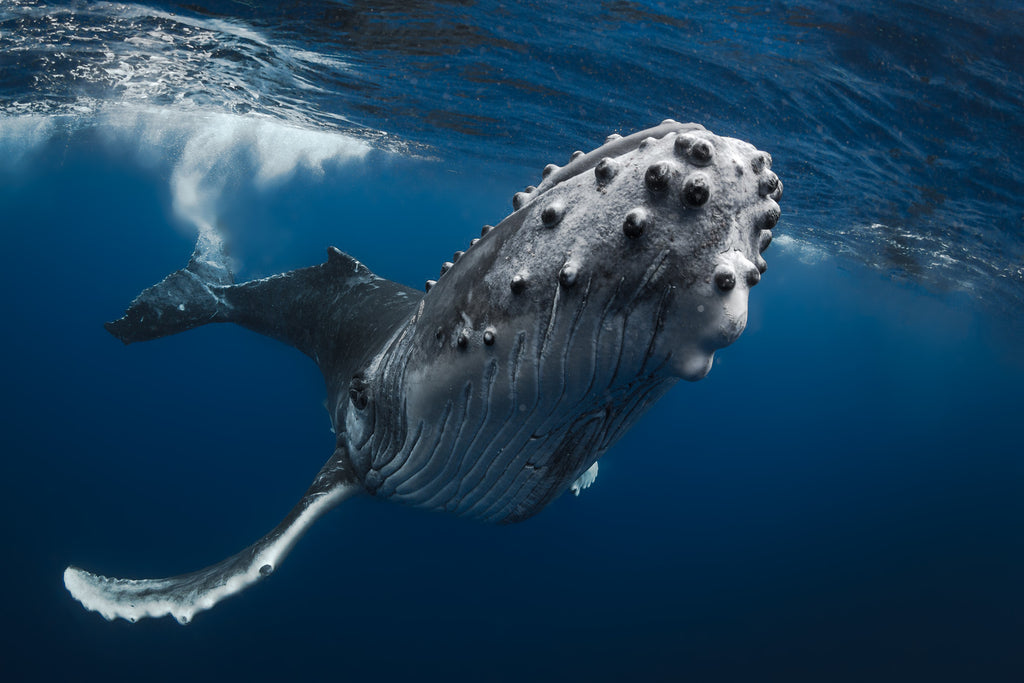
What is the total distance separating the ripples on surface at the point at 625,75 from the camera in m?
8.99

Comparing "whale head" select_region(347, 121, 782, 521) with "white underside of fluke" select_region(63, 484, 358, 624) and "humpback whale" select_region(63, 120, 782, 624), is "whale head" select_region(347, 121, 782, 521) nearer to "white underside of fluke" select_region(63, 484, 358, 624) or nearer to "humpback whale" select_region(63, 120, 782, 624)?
"humpback whale" select_region(63, 120, 782, 624)

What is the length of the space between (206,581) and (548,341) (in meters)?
3.10

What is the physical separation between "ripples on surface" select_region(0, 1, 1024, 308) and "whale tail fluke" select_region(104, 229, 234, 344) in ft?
17.1

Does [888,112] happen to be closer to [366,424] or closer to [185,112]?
[366,424]

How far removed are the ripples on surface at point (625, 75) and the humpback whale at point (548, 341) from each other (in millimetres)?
8301

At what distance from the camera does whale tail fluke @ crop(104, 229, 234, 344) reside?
329 inches

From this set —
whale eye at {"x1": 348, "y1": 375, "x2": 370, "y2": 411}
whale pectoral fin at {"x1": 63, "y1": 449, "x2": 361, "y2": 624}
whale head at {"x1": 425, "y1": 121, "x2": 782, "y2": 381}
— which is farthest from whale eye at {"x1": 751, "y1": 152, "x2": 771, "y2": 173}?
whale pectoral fin at {"x1": 63, "y1": 449, "x2": 361, "y2": 624}

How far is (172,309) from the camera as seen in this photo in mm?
8594

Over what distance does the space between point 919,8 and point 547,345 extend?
9.18 m

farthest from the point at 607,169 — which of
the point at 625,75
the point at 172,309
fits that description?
the point at 625,75

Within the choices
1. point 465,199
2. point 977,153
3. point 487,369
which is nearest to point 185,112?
point 487,369

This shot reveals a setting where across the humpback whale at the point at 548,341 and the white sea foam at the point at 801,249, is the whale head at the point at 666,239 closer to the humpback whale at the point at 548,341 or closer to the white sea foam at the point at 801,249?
the humpback whale at the point at 548,341

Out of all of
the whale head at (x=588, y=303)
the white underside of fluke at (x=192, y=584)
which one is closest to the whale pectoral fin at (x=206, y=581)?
the white underside of fluke at (x=192, y=584)

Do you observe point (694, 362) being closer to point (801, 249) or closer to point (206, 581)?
point (206, 581)
